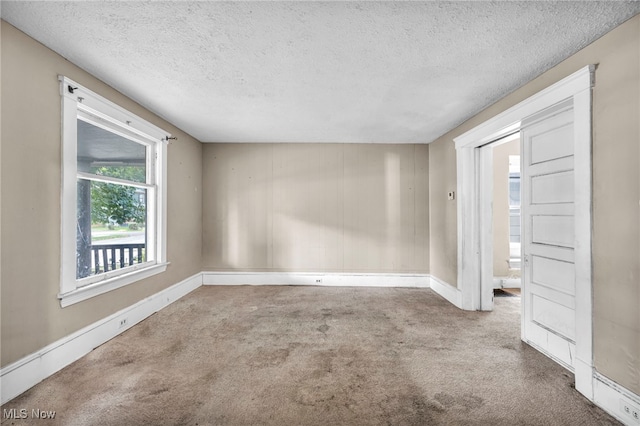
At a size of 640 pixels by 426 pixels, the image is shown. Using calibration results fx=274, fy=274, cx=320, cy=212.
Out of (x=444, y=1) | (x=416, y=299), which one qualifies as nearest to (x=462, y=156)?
(x=416, y=299)

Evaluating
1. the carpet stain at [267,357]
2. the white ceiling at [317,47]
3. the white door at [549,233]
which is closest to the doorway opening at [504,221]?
the white ceiling at [317,47]

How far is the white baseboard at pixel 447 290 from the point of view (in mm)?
3803

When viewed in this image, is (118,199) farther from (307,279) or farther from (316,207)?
(307,279)

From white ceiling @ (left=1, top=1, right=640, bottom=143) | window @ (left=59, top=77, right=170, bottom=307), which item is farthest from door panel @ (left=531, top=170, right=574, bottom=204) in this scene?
window @ (left=59, top=77, right=170, bottom=307)

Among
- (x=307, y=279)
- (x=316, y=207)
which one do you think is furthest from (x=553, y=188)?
(x=307, y=279)

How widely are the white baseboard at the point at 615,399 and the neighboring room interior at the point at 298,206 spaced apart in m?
0.04

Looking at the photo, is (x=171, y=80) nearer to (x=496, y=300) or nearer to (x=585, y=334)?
(x=585, y=334)

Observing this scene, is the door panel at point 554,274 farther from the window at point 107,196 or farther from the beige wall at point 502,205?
the window at point 107,196

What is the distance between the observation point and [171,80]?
102 inches

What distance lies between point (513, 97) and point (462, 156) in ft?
3.35

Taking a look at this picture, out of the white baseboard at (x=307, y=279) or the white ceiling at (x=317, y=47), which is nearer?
the white ceiling at (x=317, y=47)

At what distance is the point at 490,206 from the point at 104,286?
14.8ft

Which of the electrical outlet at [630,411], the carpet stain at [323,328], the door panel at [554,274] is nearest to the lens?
the electrical outlet at [630,411]

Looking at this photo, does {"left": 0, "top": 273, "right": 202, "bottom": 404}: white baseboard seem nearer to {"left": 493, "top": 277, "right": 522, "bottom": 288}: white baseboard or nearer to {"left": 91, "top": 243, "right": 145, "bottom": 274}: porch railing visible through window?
{"left": 91, "top": 243, "right": 145, "bottom": 274}: porch railing visible through window
